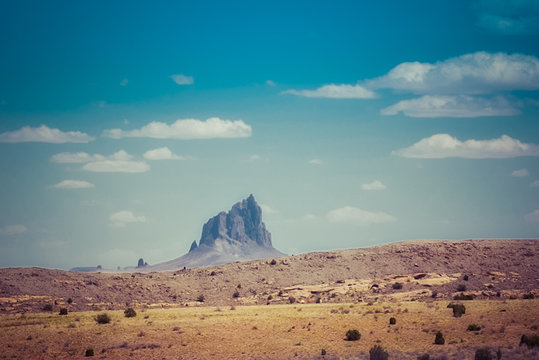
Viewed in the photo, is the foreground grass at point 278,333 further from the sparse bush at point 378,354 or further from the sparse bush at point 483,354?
the sparse bush at point 483,354

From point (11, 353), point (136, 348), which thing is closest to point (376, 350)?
point (136, 348)

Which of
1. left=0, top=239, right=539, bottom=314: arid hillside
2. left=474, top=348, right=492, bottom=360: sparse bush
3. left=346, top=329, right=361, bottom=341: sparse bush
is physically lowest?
left=474, top=348, right=492, bottom=360: sparse bush

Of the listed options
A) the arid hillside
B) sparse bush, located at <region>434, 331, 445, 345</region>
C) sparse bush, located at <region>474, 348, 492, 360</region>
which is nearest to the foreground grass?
sparse bush, located at <region>434, 331, 445, 345</region>

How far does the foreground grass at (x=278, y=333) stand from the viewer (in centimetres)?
4069

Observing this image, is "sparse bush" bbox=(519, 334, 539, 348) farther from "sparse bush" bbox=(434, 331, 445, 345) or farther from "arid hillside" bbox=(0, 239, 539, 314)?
"arid hillside" bbox=(0, 239, 539, 314)

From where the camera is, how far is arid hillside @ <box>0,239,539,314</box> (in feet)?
228

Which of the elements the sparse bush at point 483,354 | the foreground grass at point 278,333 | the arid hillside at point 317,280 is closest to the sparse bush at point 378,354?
the foreground grass at point 278,333

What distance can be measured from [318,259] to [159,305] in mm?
32388

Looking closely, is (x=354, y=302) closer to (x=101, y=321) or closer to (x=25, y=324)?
(x=101, y=321)

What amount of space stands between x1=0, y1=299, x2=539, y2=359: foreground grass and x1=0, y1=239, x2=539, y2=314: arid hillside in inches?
483

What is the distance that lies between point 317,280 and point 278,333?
125ft

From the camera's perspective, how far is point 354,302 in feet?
219

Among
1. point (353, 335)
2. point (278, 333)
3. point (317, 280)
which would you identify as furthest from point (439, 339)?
point (317, 280)

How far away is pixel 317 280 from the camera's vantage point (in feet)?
277
